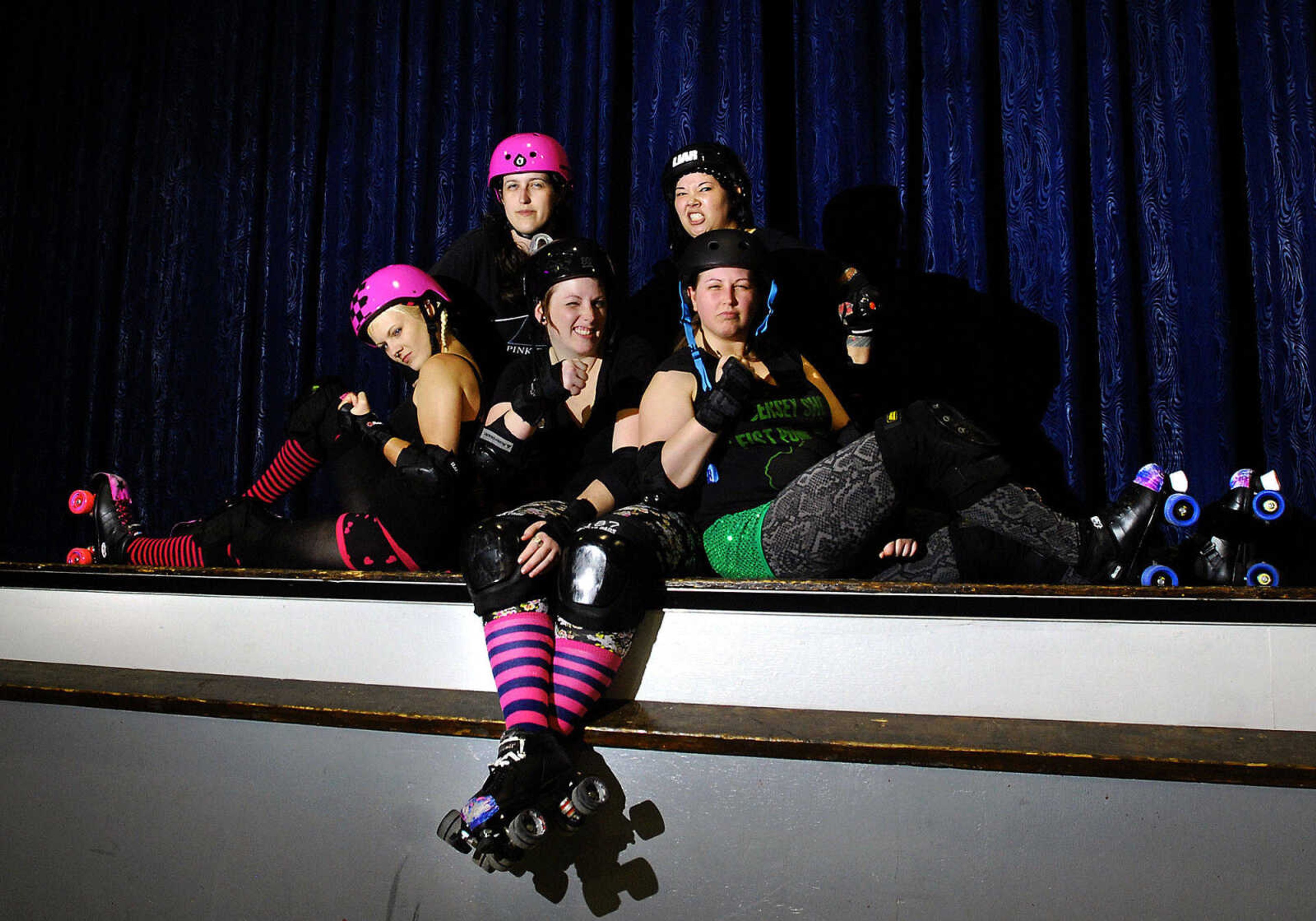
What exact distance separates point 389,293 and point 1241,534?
5.82 feet

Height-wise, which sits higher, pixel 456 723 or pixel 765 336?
pixel 765 336

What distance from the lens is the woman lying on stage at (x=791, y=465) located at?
4.48 feet

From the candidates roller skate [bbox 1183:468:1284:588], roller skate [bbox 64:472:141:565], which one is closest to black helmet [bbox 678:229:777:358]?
roller skate [bbox 1183:468:1284:588]

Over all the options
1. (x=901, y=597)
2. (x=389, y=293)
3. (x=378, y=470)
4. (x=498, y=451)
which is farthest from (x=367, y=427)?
(x=901, y=597)

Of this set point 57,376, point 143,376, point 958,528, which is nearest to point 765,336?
point 958,528

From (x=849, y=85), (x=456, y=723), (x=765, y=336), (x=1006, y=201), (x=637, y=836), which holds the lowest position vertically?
(x=637, y=836)

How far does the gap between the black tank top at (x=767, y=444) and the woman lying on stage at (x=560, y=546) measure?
0.38 feet

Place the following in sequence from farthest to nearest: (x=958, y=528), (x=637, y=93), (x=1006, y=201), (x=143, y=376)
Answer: (x=143, y=376)
(x=637, y=93)
(x=1006, y=201)
(x=958, y=528)

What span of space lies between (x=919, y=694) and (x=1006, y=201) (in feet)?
4.61

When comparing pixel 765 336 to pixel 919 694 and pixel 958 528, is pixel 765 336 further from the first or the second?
pixel 919 694

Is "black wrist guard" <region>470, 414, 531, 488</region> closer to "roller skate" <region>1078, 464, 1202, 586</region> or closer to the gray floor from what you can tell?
the gray floor

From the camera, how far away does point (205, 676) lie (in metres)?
1.66

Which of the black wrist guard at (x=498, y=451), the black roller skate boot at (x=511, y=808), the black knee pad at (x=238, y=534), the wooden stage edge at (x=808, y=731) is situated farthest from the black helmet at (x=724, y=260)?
the black knee pad at (x=238, y=534)

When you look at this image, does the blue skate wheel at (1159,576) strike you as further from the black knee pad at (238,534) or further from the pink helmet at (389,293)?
the black knee pad at (238,534)
